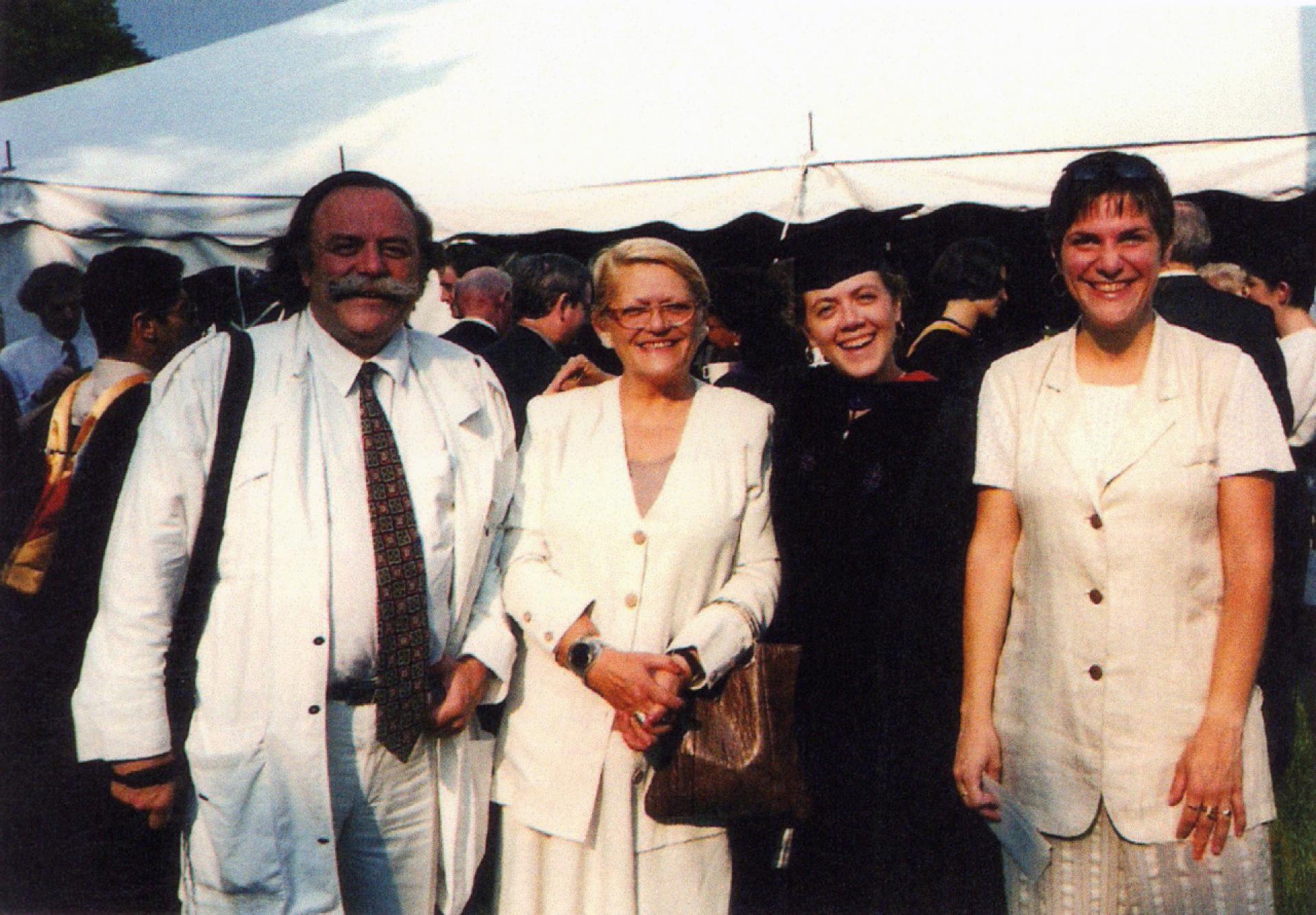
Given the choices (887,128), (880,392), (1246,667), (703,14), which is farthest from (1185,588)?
(703,14)

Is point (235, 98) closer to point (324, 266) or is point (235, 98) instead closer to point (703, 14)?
point (703, 14)

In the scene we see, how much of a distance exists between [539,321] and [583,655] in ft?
7.41

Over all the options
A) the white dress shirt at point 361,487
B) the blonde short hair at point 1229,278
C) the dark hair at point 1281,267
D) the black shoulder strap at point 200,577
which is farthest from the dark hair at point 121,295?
the dark hair at point 1281,267

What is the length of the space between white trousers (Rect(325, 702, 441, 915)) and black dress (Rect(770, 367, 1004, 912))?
1031 mm

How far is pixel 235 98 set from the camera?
24.7 feet

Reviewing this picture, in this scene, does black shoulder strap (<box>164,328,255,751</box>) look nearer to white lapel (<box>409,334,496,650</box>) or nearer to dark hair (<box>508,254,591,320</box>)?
white lapel (<box>409,334,496,650</box>)

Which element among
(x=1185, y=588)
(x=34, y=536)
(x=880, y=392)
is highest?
(x=880, y=392)

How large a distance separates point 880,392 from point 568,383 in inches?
34.0

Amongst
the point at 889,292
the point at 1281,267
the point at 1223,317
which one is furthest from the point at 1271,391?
the point at 1281,267

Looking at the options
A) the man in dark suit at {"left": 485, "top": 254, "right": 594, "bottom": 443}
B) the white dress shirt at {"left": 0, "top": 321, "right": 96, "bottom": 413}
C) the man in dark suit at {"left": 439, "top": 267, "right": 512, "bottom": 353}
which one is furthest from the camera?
the white dress shirt at {"left": 0, "top": 321, "right": 96, "bottom": 413}

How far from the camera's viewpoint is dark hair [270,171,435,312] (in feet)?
9.38

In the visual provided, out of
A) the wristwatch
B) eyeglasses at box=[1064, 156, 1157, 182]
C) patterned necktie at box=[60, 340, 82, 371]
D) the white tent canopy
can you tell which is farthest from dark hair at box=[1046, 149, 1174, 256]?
patterned necktie at box=[60, 340, 82, 371]

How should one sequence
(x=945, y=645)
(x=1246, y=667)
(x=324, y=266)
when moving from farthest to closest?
(x=945, y=645), (x=324, y=266), (x=1246, y=667)

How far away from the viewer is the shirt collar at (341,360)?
275 centimetres
